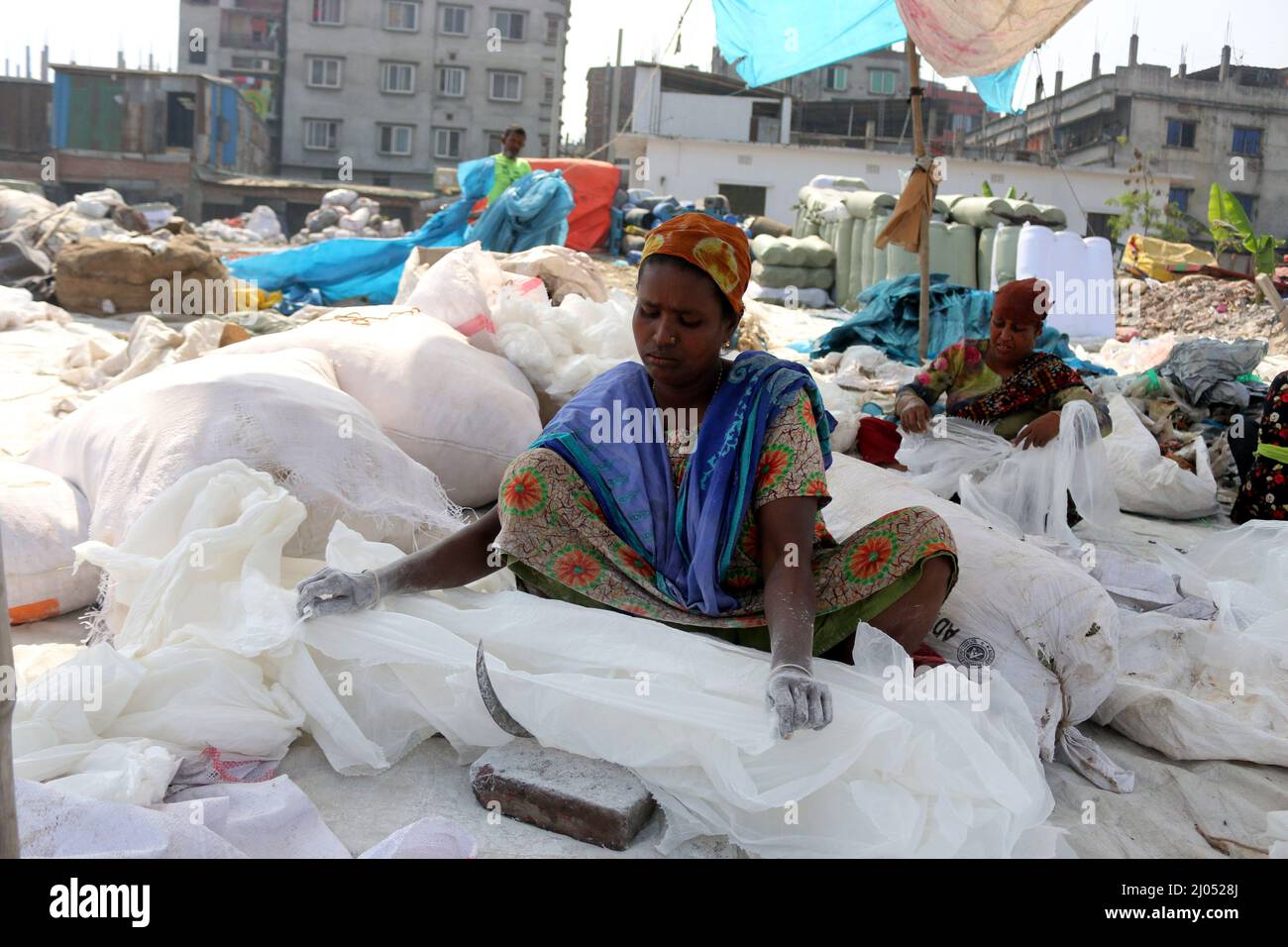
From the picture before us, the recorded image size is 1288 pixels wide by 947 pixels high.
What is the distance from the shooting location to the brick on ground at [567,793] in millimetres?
1704

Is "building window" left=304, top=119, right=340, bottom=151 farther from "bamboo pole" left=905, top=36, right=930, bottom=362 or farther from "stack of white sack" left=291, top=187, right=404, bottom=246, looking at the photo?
"bamboo pole" left=905, top=36, right=930, bottom=362

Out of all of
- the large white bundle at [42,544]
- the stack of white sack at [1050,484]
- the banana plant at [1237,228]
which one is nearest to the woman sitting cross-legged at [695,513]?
the large white bundle at [42,544]

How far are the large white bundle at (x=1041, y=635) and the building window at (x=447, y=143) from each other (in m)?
30.1

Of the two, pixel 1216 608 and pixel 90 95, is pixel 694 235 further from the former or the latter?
pixel 90 95

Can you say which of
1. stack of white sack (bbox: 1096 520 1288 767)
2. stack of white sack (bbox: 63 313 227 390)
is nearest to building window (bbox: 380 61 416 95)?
stack of white sack (bbox: 63 313 227 390)

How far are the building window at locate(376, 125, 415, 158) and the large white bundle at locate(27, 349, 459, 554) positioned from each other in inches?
1158

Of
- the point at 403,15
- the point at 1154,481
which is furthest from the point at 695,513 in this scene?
the point at 403,15

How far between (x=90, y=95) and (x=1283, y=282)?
80.3ft

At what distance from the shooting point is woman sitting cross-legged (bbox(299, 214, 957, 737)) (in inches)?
79.9

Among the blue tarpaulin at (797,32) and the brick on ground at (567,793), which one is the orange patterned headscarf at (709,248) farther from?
the blue tarpaulin at (797,32)

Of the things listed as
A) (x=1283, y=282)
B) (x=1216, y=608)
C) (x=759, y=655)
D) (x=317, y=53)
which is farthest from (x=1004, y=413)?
(x=317, y=53)

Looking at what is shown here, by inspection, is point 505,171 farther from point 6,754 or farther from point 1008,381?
point 6,754

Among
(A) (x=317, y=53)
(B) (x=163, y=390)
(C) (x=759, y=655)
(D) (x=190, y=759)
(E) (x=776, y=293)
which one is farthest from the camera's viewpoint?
(A) (x=317, y=53)
